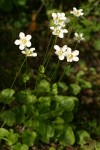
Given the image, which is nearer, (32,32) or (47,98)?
(47,98)

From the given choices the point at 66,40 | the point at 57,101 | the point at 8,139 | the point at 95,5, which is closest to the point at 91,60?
the point at 66,40

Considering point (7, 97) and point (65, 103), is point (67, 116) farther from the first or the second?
point (7, 97)

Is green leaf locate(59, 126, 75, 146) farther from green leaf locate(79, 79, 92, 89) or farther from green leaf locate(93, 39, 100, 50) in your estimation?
green leaf locate(93, 39, 100, 50)

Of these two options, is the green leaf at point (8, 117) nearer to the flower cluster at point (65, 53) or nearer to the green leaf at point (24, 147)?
the green leaf at point (24, 147)

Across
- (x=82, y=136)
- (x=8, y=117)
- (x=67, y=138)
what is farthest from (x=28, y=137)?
(x=82, y=136)

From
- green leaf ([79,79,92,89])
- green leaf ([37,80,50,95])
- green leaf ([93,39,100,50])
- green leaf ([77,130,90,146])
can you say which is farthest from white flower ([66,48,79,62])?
green leaf ([93,39,100,50])

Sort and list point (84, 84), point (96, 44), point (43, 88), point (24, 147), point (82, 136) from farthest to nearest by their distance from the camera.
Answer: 1. point (96, 44)
2. point (84, 84)
3. point (82, 136)
4. point (43, 88)
5. point (24, 147)

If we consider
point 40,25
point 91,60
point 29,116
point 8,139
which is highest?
point 40,25

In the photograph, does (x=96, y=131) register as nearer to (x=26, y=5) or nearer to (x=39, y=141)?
(x=39, y=141)
